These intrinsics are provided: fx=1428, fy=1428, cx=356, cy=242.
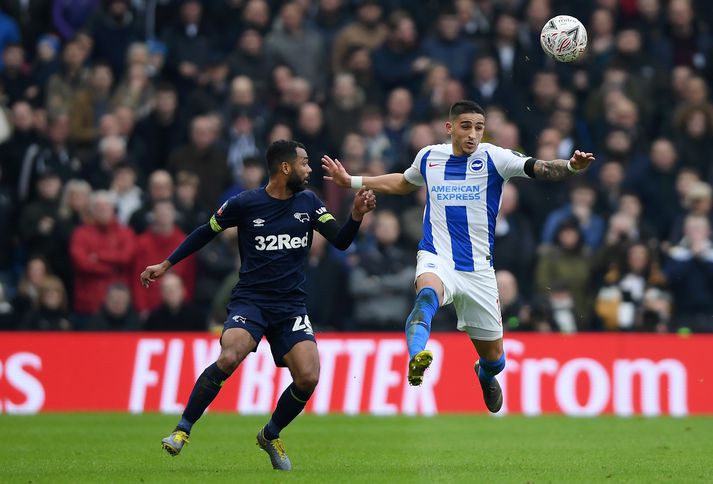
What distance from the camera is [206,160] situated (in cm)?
2055

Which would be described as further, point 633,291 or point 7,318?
point 7,318

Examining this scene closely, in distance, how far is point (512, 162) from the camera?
477 inches

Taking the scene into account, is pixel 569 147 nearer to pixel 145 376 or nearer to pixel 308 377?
pixel 145 376

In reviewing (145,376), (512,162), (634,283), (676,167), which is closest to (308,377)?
(512,162)

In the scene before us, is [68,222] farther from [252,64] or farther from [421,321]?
[421,321]

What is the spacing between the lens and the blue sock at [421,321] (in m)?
11.1

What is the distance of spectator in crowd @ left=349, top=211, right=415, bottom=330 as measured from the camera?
62.8 feet

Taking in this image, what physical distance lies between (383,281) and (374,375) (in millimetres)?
1299

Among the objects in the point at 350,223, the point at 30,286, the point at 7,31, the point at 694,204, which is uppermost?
the point at 7,31

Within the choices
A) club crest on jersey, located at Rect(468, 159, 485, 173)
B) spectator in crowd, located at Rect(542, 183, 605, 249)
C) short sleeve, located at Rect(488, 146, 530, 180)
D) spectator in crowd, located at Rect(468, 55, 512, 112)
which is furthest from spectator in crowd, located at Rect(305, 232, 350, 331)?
short sleeve, located at Rect(488, 146, 530, 180)

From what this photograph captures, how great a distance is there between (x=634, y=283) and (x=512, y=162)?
7689 mm

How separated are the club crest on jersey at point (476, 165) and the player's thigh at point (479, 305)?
0.89m

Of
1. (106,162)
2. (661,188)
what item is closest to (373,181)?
(106,162)

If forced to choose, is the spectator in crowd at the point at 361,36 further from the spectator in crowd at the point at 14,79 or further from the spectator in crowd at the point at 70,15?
the spectator in crowd at the point at 14,79
